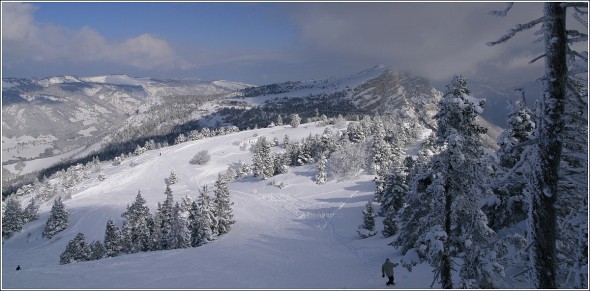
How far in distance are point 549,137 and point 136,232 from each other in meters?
65.2

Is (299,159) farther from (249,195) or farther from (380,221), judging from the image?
(380,221)

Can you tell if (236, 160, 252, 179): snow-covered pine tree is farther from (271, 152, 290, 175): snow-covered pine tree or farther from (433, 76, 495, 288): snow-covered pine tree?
(433, 76, 495, 288): snow-covered pine tree

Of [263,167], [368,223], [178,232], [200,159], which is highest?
[200,159]

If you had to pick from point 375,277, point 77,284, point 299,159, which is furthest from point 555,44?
point 299,159

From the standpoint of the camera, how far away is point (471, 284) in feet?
56.8

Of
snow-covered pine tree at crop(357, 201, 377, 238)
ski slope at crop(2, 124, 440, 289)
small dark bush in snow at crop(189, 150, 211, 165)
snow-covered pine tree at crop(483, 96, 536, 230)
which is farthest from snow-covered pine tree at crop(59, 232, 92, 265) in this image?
small dark bush in snow at crop(189, 150, 211, 165)

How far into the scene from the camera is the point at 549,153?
7.91 meters

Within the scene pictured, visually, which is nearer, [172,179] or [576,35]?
[576,35]

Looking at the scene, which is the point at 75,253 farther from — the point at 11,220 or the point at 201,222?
the point at 11,220

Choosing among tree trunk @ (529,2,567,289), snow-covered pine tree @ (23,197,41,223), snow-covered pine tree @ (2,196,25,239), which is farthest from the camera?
snow-covered pine tree @ (23,197,41,223)

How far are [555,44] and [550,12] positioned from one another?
63 centimetres

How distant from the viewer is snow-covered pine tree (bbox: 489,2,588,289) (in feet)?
24.7

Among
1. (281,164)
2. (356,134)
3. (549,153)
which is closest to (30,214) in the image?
(281,164)

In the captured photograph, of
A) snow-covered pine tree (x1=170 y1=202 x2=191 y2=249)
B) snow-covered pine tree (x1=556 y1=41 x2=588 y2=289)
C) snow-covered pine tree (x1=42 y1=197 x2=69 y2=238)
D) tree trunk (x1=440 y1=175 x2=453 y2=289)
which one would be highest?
snow-covered pine tree (x1=556 y1=41 x2=588 y2=289)
